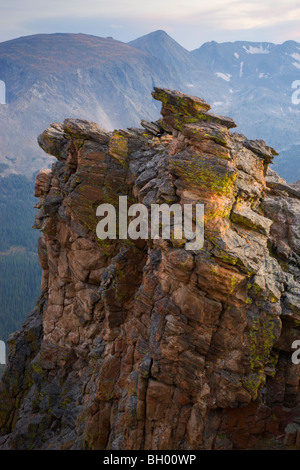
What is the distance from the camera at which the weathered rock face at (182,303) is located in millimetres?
31594

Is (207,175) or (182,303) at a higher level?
(207,175)

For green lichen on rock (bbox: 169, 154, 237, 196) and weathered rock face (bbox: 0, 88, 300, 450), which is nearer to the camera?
weathered rock face (bbox: 0, 88, 300, 450)

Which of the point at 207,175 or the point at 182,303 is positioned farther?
the point at 207,175

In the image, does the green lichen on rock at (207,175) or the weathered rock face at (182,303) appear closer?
the weathered rock face at (182,303)

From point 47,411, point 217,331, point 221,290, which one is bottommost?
point 47,411

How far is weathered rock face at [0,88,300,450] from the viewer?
31.6 m

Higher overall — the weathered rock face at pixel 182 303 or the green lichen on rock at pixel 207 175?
the green lichen on rock at pixel 207 175

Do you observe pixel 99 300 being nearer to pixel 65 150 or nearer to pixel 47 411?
pixel 47 411

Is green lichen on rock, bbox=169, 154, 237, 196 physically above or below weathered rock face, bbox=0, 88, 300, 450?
above

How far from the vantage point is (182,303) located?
31.8m

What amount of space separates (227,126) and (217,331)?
1928 centimetres
